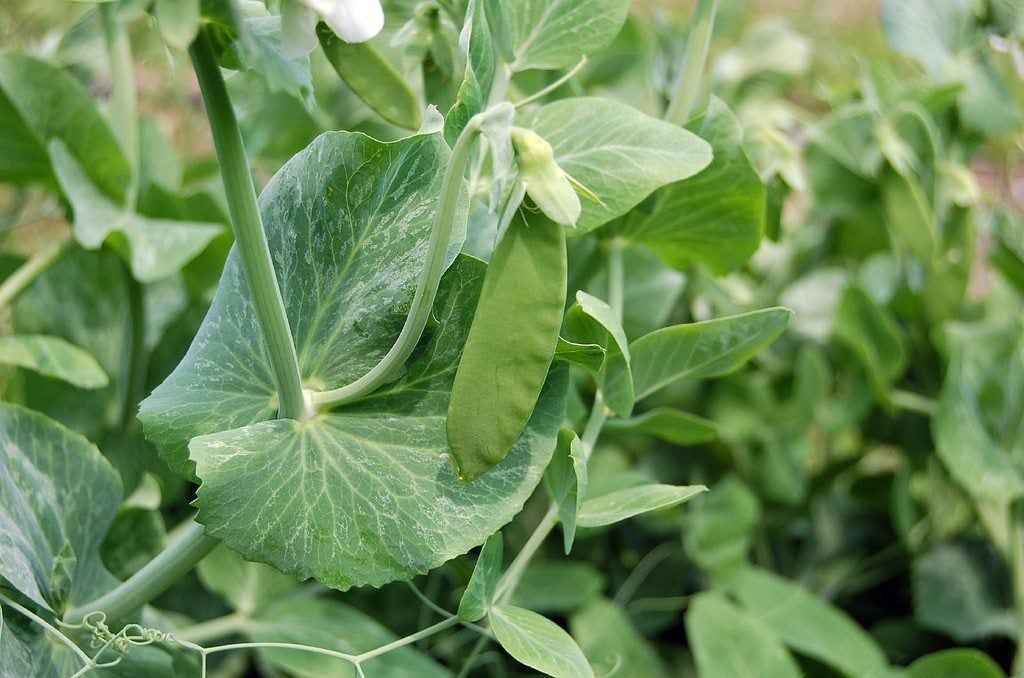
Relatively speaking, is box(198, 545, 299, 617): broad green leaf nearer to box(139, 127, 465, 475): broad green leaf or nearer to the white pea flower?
box(139, 127, 465, 475): broad green leaf

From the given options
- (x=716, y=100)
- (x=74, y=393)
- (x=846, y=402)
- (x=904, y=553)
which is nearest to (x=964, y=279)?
(x=846, y=402)

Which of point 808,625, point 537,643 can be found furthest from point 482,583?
point 808,625

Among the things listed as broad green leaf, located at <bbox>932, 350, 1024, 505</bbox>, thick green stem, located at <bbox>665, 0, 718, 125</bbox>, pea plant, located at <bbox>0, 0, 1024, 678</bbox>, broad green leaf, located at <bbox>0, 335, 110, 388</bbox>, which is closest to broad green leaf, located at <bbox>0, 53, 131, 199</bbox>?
pea plant, located at <bbox>0, 0, 1024, 678</bbox>

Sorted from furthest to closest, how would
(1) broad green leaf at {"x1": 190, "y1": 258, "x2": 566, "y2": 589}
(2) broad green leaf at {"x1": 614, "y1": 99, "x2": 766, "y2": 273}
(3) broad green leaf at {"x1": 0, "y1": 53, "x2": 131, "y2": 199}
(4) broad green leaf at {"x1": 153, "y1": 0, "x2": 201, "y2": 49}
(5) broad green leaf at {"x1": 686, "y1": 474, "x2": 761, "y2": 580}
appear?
(5) broad green leaf at {"x1": 686, "y1": 474, "x2": 761, "y2": 580} → (3) broad green leaf at {"x1": 0, "y1": 53, "x2": 131, "y2": 199} → (2) broad green leaf at {"x1": 614, "y1": 99, "x2": 766, "y2": 273} → (1) broad green leaf at {"x1": 190, "y1": 258, "x2": 566, "y2": 589} → (4) broad green leaf at {"x1": 153, "y1": 0, "x2": 201, "y2": 49}

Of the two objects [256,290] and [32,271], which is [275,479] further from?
[32,271]

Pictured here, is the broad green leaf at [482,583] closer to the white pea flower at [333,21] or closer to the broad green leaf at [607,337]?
the broad green leaf at [607,337]

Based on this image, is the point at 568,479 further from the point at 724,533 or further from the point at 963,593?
the point at 963,593
